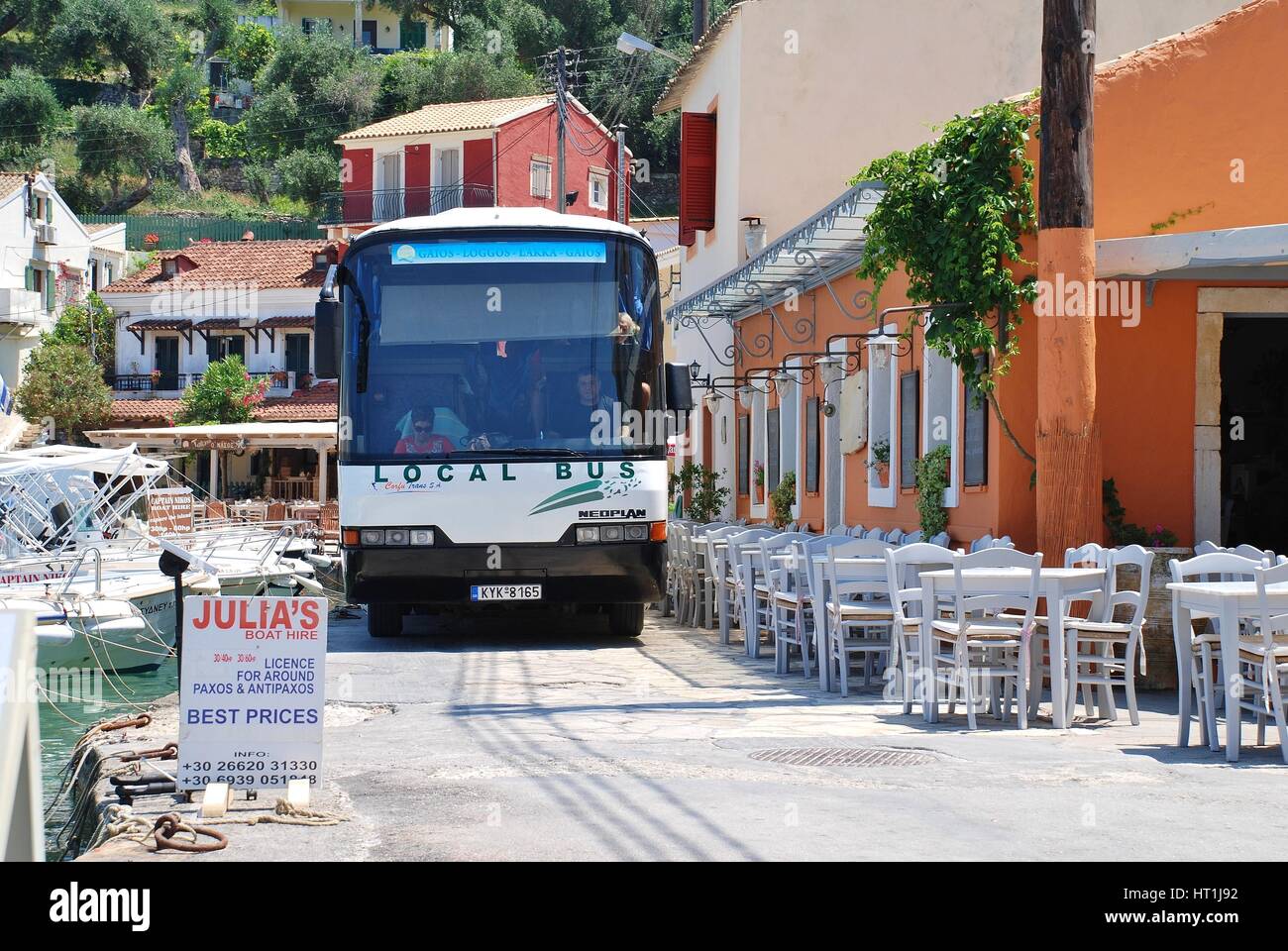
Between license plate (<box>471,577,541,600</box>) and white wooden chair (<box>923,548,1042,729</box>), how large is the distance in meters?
5.18

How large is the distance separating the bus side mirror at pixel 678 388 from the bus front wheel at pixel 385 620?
3.70 meters

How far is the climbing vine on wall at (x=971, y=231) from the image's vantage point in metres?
12.8

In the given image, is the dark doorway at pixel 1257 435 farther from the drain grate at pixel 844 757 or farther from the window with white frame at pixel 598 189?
the window with white frame at pixel 598 189

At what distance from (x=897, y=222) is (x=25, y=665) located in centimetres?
1034

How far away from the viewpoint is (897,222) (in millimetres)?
13430

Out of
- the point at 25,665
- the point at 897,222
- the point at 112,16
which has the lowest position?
the point at 25,665

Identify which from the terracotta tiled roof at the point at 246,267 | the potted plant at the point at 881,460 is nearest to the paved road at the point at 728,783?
the potted plant at the point at 881,460

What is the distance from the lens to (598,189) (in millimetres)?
59281

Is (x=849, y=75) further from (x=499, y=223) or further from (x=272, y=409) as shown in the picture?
(x=272, y=409)

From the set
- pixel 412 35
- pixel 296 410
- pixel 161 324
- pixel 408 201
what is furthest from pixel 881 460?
pixel 412 35

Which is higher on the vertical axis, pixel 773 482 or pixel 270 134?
pixel 270 134

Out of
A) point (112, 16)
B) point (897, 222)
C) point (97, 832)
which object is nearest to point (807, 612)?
Result: point (897, 222)

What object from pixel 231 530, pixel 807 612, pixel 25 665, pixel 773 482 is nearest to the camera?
pixel 25 665
